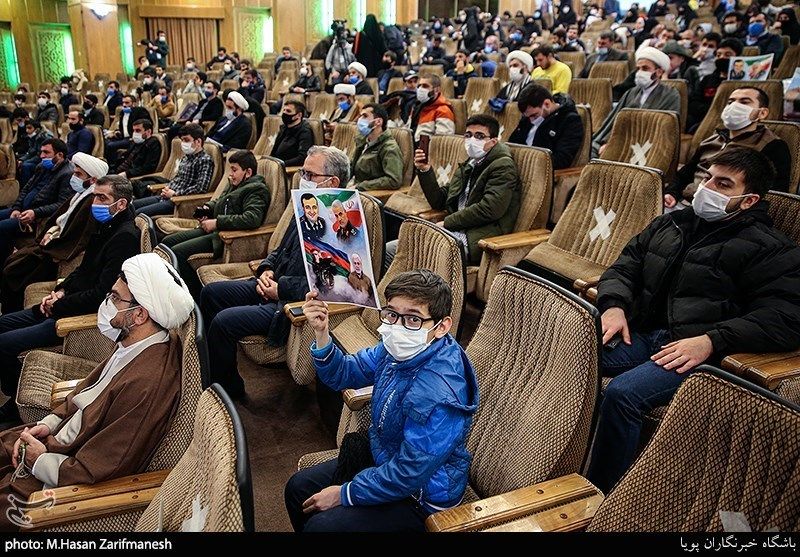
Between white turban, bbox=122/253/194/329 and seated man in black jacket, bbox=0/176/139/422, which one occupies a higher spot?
white turban, bbox=122/253/194/329

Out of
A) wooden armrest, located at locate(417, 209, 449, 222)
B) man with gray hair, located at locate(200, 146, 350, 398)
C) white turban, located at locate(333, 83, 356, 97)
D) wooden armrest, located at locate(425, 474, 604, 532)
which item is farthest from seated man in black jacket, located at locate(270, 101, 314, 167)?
wooden armrest, located at locate(425, 474, 604, 532)

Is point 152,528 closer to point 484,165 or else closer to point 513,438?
point 513,438

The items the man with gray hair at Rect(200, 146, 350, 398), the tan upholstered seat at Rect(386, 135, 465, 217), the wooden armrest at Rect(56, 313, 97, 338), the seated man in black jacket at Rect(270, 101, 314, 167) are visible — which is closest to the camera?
the wooden armrest at Rect(56, 313, 97, 338)

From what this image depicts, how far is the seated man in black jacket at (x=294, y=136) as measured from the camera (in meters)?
5.37

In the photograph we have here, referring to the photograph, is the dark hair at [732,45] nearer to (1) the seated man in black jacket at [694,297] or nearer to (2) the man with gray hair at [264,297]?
(1) the seated man in black jacket at [694,297]

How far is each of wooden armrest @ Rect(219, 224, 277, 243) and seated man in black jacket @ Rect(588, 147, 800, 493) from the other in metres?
2.10

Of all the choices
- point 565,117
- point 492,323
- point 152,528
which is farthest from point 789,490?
point 565,117

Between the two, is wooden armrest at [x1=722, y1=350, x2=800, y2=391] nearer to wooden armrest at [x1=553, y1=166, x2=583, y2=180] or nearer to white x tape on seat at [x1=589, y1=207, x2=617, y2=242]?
white x tape on seat at [x1=589, y1=207, x2=617, y2=242]

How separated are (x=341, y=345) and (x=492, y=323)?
0.73 meters

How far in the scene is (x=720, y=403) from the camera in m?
1.12

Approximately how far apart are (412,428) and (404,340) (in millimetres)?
222

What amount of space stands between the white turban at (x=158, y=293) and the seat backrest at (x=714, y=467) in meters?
1.27

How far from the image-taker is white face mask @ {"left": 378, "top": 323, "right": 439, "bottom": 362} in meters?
1.56

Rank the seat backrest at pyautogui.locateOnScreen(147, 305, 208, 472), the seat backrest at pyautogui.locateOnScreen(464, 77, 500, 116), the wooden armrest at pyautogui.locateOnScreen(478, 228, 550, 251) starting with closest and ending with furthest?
the seat backrest at pyautogui.locateOnScreen(147, 305, 208, 472) < the wooden armrest at pyautogui.locateOnScreen(478, 228, 550, 251) < the seat backrest at pyautogui.locateOnScreen(464, 77, 500, 116)
